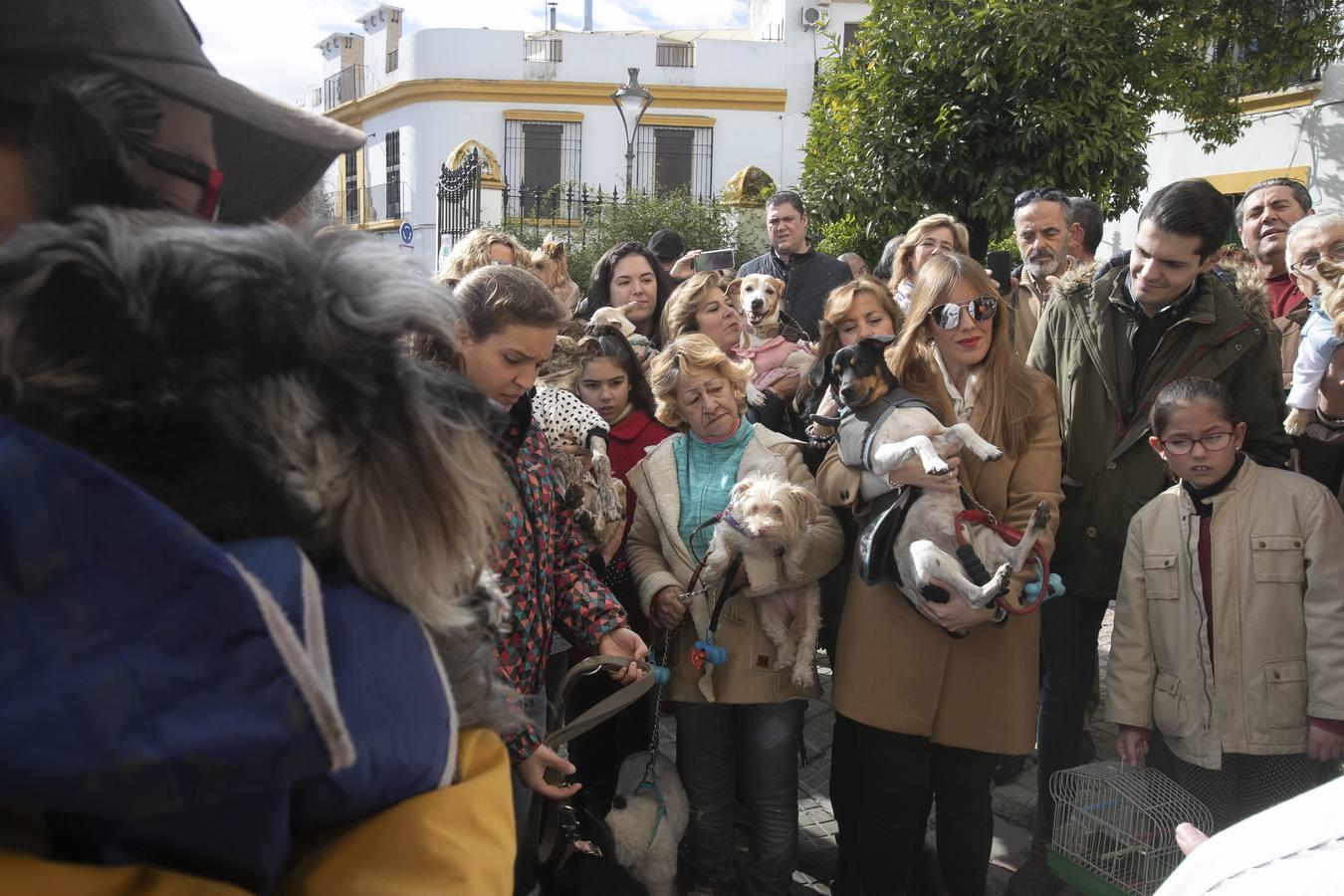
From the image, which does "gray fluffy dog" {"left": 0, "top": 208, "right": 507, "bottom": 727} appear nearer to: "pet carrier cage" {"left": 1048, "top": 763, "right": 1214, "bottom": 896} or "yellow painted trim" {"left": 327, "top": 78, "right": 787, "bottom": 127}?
"pet carrier cage" {"left": 1048, "top": 763, "right": 1214, "bottom": 896}

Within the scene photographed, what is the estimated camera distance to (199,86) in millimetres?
1242

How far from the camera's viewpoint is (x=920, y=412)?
10.7 ft

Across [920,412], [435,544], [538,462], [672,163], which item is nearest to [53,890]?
[435,544]

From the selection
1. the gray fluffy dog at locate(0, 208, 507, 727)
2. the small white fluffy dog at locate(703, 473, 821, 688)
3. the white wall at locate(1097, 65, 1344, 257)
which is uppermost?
the white wall at locate(1097, 65, 1344, 257)

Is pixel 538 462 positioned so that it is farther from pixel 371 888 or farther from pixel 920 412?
pixel 371 888

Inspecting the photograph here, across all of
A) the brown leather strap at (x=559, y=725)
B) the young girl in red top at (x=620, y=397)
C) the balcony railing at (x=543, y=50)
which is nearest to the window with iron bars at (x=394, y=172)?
the balcony railing at (x=543, y=50)

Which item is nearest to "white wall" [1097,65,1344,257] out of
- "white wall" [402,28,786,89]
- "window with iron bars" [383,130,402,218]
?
"white wall" [402,28,786,89]

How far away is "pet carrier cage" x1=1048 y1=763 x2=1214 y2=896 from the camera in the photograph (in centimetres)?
328

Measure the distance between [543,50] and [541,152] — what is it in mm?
3114

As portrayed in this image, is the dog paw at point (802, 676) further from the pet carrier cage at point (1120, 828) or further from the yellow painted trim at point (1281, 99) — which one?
the yellow painted trim at point (1281, 99)

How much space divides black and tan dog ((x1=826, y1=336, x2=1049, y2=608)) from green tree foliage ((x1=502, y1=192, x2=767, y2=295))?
18279mm

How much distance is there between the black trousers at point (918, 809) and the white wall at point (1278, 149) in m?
11.6

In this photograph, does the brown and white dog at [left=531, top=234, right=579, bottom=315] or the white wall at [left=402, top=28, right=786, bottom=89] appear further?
the white wall at [left=402, top=28, right=786, bottom=89]

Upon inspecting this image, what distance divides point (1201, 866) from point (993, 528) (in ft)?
5.88
